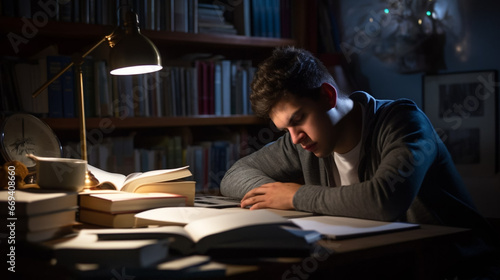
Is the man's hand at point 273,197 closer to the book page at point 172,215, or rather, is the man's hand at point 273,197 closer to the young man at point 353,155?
the young man at point 353,155

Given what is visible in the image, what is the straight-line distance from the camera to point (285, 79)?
1.35 meters

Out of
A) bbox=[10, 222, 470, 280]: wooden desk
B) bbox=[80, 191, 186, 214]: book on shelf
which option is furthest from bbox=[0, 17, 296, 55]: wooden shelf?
bbox=[10, 222, 470, 280]: wooden desk

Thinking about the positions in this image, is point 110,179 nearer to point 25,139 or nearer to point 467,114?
point 25,139

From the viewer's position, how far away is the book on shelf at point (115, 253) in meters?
0.75

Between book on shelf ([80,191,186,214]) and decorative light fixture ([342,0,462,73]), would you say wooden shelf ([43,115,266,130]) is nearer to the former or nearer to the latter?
decorative light fixture ([342,0,462,73])

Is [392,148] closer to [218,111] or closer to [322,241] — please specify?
[322,241]

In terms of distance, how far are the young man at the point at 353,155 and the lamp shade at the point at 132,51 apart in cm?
28

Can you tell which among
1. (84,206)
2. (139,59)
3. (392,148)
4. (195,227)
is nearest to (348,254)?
(195,227)

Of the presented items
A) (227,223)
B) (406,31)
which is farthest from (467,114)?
(227,223)

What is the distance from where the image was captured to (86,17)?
7.62 feet

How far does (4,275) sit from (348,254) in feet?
1.89

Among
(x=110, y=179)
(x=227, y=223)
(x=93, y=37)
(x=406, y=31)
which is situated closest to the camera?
(x=227, y=223)

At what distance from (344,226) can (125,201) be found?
448 millimetres

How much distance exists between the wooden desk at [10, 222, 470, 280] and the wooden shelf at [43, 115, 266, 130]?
4.79ft
